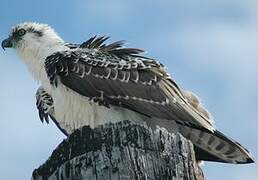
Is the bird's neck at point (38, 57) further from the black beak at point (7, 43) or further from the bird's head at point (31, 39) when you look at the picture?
the black beak at point (7, 43)

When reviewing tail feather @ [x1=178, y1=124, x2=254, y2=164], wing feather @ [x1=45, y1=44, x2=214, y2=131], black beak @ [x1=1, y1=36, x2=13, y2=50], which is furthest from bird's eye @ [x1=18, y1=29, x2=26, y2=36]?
tail feather @ [x1=178, y1=124, x2=254, y2=164]

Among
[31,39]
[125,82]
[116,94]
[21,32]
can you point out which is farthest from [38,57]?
[116,94]

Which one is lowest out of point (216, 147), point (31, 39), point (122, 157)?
point (122, 157)

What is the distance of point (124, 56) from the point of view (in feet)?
38.0

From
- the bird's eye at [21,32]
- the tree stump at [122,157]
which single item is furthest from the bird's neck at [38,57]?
the tree stump at [122,157]

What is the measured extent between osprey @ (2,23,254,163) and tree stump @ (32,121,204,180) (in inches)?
177

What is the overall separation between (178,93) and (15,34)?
130 inches

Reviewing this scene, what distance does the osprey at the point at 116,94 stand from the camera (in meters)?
10.3

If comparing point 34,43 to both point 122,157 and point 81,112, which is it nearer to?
point 81,112

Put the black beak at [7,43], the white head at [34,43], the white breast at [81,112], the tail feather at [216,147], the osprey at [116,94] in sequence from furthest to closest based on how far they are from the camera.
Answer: the black beak at [7,43]
the white head at [34,43]
the white breast at [81,112]
the osprey at [116,94]
the tail feather at [216,147]

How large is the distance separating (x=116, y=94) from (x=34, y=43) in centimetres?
226

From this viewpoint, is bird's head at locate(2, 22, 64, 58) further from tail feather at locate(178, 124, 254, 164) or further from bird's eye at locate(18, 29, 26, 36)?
tail feather at locate(178, 124, 254, 164)

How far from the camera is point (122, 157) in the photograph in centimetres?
525

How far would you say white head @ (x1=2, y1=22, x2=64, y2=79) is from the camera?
1180 cm
